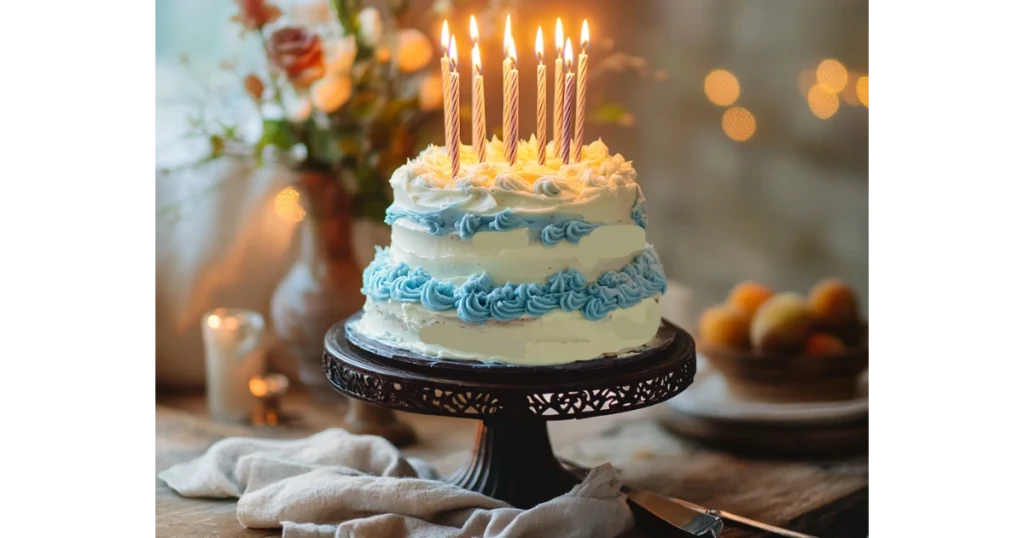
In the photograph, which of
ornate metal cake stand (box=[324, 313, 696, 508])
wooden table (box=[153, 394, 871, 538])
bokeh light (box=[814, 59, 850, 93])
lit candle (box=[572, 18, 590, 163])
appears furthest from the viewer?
bokeh light (box=[814, 59, 850, 93])

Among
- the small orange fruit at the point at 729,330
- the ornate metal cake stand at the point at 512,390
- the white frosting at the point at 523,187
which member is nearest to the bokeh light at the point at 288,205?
the ornate metal cake stand at the point at 512,390

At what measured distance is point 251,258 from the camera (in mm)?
3443

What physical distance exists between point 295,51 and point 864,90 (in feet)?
6.13

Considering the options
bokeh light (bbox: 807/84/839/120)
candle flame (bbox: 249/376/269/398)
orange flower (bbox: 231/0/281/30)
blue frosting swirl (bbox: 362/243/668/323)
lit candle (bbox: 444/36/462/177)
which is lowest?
candle flame (bbox: 249/376/269/398)

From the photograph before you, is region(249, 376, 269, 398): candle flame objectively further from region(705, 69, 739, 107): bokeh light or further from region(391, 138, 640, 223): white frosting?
region(705, 69, 739, 107): bokeh light

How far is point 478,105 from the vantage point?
2330 millimetres

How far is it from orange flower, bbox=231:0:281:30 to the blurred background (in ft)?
1.00

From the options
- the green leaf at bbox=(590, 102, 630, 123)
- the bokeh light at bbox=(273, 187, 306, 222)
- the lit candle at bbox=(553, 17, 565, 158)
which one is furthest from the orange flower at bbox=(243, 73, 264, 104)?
the green leaf at bbox=(590, 102, 630, 123)

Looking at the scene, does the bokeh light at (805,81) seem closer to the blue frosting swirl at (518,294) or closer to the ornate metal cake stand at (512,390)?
the ornate metal cake stand at (512,390)

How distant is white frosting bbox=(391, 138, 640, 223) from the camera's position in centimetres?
216

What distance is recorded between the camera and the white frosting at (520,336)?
2158 millimetres

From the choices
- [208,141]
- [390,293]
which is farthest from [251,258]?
[390,293]

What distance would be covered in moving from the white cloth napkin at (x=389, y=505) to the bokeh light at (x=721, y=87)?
169cm

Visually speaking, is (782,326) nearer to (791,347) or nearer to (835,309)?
(791,347)
